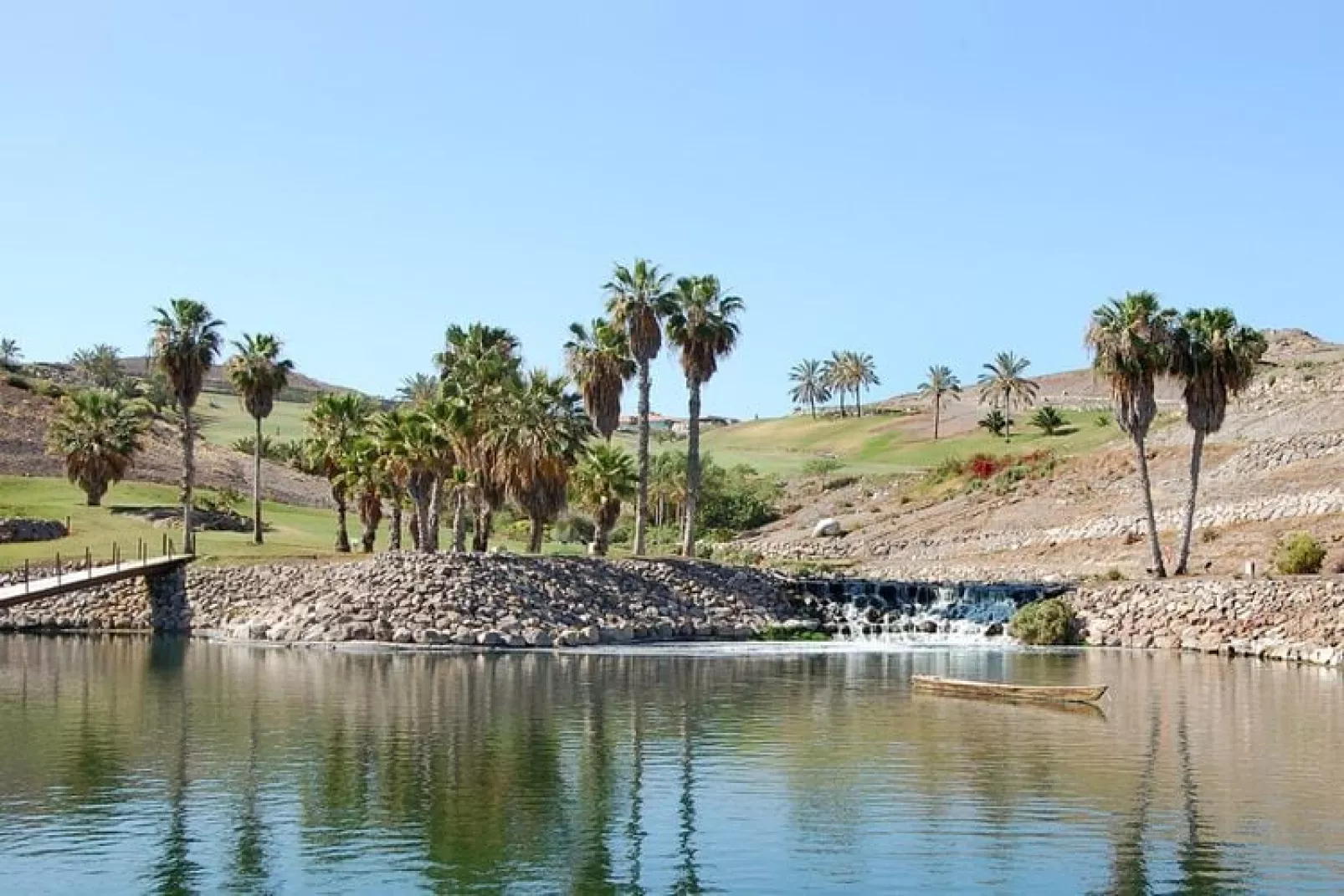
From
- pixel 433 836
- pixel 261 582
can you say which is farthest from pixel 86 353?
pixel 433 836

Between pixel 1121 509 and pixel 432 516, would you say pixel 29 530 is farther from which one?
pixel 1121 509

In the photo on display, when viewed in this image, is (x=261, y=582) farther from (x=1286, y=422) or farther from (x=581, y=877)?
(x=1286, y=422)

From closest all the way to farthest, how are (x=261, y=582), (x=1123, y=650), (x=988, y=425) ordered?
(x=1123, y=650), (x=261, y=582), (x=988, y=425)

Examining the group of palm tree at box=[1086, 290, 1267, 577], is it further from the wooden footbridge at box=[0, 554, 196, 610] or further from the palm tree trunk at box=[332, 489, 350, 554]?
the wooden footbridge at box=[0, 554, 196, 610]

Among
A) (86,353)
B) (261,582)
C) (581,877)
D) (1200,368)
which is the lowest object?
(581,877)

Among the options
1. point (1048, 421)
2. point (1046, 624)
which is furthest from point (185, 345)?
point (1048, 421)

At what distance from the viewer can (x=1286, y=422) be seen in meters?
94.8

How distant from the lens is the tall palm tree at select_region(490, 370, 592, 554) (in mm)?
67562

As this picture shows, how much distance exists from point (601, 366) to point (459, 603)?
1642cm


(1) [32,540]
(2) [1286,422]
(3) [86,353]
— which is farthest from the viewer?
(3) [86,353]

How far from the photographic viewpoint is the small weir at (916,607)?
68375 mm

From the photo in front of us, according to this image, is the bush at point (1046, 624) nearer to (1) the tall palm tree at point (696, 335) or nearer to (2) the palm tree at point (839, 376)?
(1) the tall palm tree at point (696, 335)

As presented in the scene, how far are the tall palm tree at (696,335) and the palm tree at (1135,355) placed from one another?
16602mm

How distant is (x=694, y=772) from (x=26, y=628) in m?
44.9
